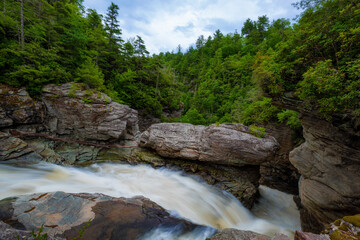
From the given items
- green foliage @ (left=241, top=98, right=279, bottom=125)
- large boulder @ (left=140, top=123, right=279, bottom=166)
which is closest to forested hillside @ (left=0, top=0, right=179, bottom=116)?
large boulder @ (left=140, top=123, right=279, bottom=166)

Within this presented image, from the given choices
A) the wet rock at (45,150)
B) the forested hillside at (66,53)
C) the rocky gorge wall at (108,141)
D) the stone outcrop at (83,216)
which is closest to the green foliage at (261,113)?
the rocky gorge wall at (108,141)

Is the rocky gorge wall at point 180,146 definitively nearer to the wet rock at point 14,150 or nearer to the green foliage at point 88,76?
the wet rock at point 14,150

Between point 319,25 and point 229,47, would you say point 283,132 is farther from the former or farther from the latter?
point 229,47

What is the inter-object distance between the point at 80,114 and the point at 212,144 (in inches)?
388

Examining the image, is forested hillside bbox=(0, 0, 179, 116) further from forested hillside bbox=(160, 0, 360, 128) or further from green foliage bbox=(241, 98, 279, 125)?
forested hillside bbox=(160, 0, 360, 128)

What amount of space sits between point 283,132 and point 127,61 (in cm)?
1974

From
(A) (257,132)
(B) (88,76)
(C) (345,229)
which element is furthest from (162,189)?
(B) (88,76)

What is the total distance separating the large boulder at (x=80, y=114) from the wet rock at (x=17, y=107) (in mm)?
676

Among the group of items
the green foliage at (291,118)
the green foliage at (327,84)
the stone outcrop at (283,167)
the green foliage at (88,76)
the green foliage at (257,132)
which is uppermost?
the green foliage at (88,76)

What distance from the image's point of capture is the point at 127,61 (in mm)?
17562

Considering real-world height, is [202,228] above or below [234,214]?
above

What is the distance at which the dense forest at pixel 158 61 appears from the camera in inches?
177

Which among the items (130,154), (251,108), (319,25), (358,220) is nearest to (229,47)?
(251,108)

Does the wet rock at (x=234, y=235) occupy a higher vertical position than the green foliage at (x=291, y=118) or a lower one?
lower
